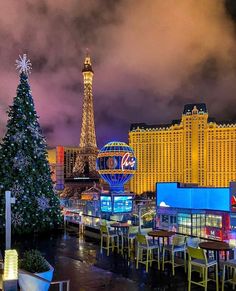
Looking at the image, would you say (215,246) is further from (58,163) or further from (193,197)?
(58,163)

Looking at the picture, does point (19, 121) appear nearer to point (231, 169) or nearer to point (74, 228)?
point (74, 228)

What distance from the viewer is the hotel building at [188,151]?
286 ft

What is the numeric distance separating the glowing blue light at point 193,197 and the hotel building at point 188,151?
220 feet

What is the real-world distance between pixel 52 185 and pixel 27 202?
4.90 ft

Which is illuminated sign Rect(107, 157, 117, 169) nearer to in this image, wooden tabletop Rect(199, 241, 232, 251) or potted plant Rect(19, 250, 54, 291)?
wooden tabletop Rect(199, 241, 232, 251)

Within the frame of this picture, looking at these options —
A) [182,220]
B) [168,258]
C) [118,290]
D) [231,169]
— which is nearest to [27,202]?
[168,258]

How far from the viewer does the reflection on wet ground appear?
22.3 feet

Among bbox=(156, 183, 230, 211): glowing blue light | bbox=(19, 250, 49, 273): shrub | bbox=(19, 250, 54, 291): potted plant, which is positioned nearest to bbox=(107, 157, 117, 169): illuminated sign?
bbox=(156, 183, 230, 211): glowing blue light

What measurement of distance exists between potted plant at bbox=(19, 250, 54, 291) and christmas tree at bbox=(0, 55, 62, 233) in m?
7.48

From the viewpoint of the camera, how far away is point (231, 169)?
283 ft

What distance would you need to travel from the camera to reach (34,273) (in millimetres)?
5617

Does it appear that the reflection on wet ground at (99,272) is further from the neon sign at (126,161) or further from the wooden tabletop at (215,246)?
the neon sign at (126,161)

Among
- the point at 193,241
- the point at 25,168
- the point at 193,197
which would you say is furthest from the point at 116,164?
the point at 193,241

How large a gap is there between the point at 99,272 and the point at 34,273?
2424 millimetres
